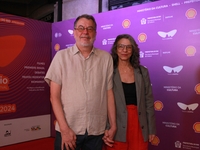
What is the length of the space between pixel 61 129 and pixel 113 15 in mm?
2209

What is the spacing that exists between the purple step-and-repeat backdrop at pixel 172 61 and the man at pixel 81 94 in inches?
49.1

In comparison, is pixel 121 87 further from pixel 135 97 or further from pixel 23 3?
pixel 23 3


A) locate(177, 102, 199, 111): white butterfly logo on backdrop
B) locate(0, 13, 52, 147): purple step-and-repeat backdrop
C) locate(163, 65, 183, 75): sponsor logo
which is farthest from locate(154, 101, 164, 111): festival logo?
locate(0, 13, 52, 147): purple step-and-repeat backdrop

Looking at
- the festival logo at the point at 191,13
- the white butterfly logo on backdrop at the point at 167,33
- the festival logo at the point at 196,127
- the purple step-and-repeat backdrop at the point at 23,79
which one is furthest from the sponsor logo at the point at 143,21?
the purple step-and-repeat backdrop at the point at 23,79

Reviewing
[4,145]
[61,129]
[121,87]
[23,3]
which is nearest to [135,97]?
[121,87]

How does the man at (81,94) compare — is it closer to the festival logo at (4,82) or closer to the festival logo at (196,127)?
the festival logo at (196,127)

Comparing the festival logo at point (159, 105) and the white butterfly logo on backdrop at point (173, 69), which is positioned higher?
the white butterfly logo on backdrop at point (173, 69)

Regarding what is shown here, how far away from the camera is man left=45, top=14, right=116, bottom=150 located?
173 cm

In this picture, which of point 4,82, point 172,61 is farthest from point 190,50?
point 4,82

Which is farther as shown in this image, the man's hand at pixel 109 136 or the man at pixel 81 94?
the man's hand at pixel 109 136

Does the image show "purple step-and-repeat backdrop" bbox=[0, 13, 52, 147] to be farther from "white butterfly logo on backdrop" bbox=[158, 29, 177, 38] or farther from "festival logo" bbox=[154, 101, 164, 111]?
"white butterfly logo on backdrop" bbox=[158, 29, 177, 38]

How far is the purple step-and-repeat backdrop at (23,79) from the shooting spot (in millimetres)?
3373

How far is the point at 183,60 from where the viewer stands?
2701mm

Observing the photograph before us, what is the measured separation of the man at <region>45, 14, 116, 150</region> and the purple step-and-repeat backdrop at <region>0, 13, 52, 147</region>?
195 cm
